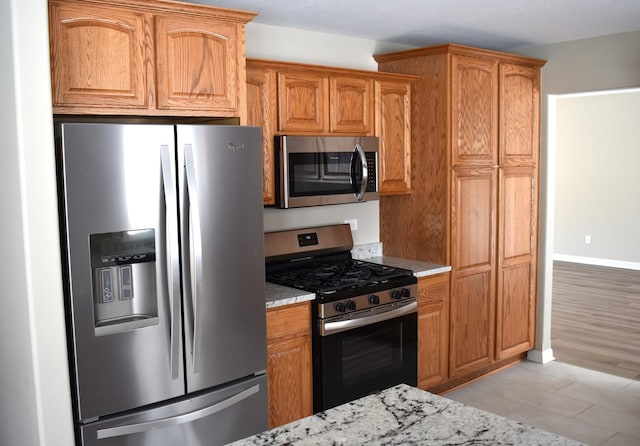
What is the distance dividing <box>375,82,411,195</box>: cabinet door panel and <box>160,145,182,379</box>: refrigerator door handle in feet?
6.09

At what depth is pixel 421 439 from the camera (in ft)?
4.86

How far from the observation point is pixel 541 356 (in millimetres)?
4977

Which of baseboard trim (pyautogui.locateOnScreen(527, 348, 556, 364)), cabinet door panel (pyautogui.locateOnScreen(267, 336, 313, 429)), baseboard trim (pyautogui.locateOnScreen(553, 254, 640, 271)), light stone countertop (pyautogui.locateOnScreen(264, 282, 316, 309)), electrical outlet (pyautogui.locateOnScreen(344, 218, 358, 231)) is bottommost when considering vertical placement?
baseboard trim (pyautogui.locateOnScreen(527, 348, 556, 364))

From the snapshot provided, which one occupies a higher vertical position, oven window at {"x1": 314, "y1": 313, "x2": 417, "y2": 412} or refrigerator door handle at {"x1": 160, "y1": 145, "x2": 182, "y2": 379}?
refrigerator door handle at {"x1": 160, "y1": 145, "x2": 182, "y2": 379}

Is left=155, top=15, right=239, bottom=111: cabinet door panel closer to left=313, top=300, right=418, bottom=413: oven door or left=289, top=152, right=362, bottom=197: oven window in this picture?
left=289, top=152, right=362, bottom=197: oven window

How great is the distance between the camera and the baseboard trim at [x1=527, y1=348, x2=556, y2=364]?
4.98 m

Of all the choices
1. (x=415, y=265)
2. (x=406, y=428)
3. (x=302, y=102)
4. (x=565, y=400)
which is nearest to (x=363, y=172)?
(x=302, y=102)

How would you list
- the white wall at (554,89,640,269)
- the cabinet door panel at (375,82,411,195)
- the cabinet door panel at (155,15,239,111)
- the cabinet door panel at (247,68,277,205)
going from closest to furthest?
the cabinet door panel at (155,15,239,111)
the cabinet door panel at (247,68,277,205)
the cabinet door panel at (375,82,411,195)
the white wall at (554,89,640,269)

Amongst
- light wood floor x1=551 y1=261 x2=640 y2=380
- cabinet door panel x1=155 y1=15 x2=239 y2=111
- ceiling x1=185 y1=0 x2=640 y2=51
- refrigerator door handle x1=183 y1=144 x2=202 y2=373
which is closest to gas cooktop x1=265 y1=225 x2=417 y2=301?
refrigerator door handle x1=183 y1=144 x2=202 y2=373

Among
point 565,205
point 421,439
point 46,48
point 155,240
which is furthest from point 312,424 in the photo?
point 565,205

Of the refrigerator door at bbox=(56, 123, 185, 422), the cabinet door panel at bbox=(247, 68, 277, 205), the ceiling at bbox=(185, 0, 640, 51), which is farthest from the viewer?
the cabinet door panel at bbox=(247, 68, 277, 205)

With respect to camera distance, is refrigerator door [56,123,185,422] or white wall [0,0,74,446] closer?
white wall [0,0,74,446]

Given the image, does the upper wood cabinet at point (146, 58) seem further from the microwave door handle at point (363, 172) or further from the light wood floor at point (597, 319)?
the light wood floor at point (597, 319)

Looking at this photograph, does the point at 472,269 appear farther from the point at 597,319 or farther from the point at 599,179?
the point at 599,179
